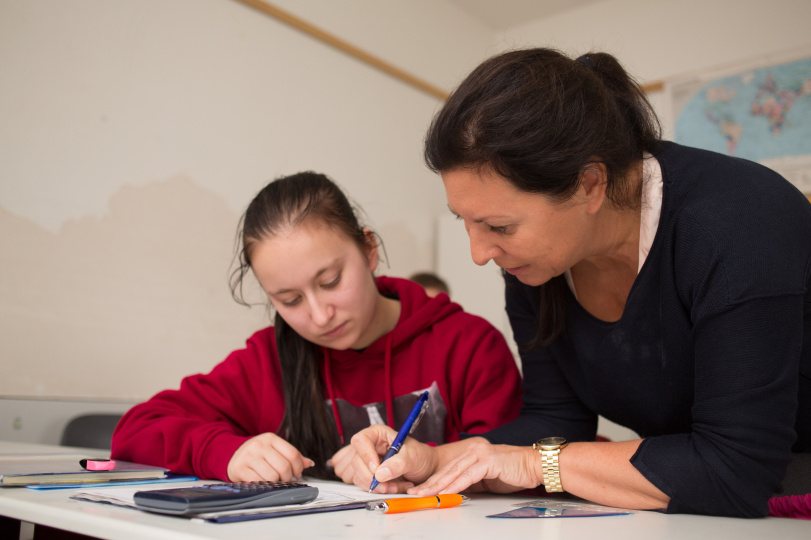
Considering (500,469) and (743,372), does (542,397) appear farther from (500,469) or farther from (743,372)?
(743,372)

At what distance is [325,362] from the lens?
1.38m

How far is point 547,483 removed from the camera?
86 centimetres

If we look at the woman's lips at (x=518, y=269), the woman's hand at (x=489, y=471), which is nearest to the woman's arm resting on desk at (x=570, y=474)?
the woman's hand at (x=489, y=471)

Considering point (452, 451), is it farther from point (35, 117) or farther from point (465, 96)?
point (35, 117)

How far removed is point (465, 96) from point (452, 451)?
521mm

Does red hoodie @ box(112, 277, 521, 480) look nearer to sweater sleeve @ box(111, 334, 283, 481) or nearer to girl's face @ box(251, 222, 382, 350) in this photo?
sweater sleeve @ box(111, 334, 283, 481)

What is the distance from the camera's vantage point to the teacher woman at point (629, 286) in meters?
0.77

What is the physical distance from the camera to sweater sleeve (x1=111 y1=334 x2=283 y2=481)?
1072 mm

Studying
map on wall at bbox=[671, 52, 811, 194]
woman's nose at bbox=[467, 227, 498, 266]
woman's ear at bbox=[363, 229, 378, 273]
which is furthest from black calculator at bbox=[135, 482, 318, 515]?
map on wall at bbox=[671, 52, 811, 194]

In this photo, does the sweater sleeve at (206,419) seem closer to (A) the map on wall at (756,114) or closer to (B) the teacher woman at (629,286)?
(B) the teacher woman at (629,286)

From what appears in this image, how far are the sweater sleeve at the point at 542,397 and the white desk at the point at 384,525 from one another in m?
0.34

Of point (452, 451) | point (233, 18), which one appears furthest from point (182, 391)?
point (233, 18)

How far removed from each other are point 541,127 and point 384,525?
0.53 metres

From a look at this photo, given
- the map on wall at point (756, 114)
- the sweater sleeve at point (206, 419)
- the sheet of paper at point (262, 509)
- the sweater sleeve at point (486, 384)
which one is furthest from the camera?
the map on wall at point (756, 114)
